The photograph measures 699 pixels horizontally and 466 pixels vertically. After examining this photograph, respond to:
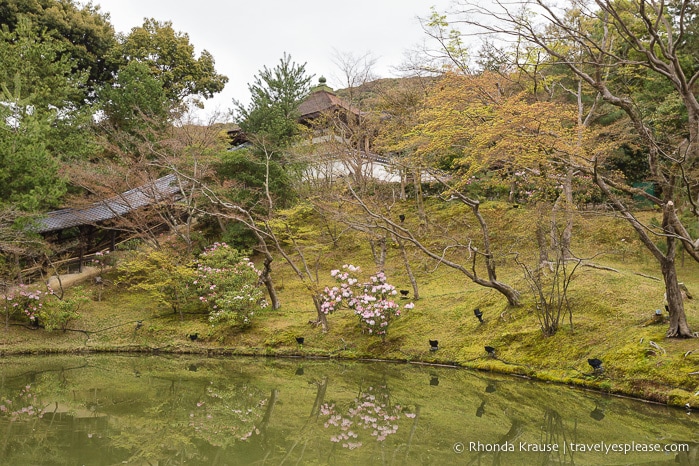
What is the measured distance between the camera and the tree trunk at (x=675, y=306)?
27.1 ft

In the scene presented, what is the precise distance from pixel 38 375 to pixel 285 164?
389 inches

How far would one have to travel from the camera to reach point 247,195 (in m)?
17.0

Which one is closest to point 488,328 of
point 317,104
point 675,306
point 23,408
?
point 675,306

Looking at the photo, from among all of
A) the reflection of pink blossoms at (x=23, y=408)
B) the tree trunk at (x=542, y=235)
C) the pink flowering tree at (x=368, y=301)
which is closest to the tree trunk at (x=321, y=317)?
the pink flowering tree at (x=368, y=301)

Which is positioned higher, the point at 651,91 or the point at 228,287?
the point at 651,91

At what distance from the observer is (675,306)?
8.25 meters

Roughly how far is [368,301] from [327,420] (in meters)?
4.79

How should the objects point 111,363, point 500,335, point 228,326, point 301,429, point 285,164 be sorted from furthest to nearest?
1. point 285,164
2. point 228,326
3. point 111,363
4. point 500,335
5. point 301,429

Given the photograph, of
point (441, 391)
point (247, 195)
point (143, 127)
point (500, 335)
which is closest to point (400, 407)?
point (441, 391)

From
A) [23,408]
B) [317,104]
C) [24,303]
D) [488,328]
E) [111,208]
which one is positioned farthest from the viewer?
[317,104]

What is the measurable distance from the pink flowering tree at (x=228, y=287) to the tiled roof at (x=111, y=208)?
3.20 metres

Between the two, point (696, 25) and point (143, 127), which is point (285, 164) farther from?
point (696, 25)

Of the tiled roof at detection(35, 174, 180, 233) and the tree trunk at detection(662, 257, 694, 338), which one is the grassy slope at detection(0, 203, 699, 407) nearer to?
the tree trunk at detection(662, 257, 694, 338)

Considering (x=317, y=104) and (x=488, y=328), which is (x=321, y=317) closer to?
(x=488, y=328)
